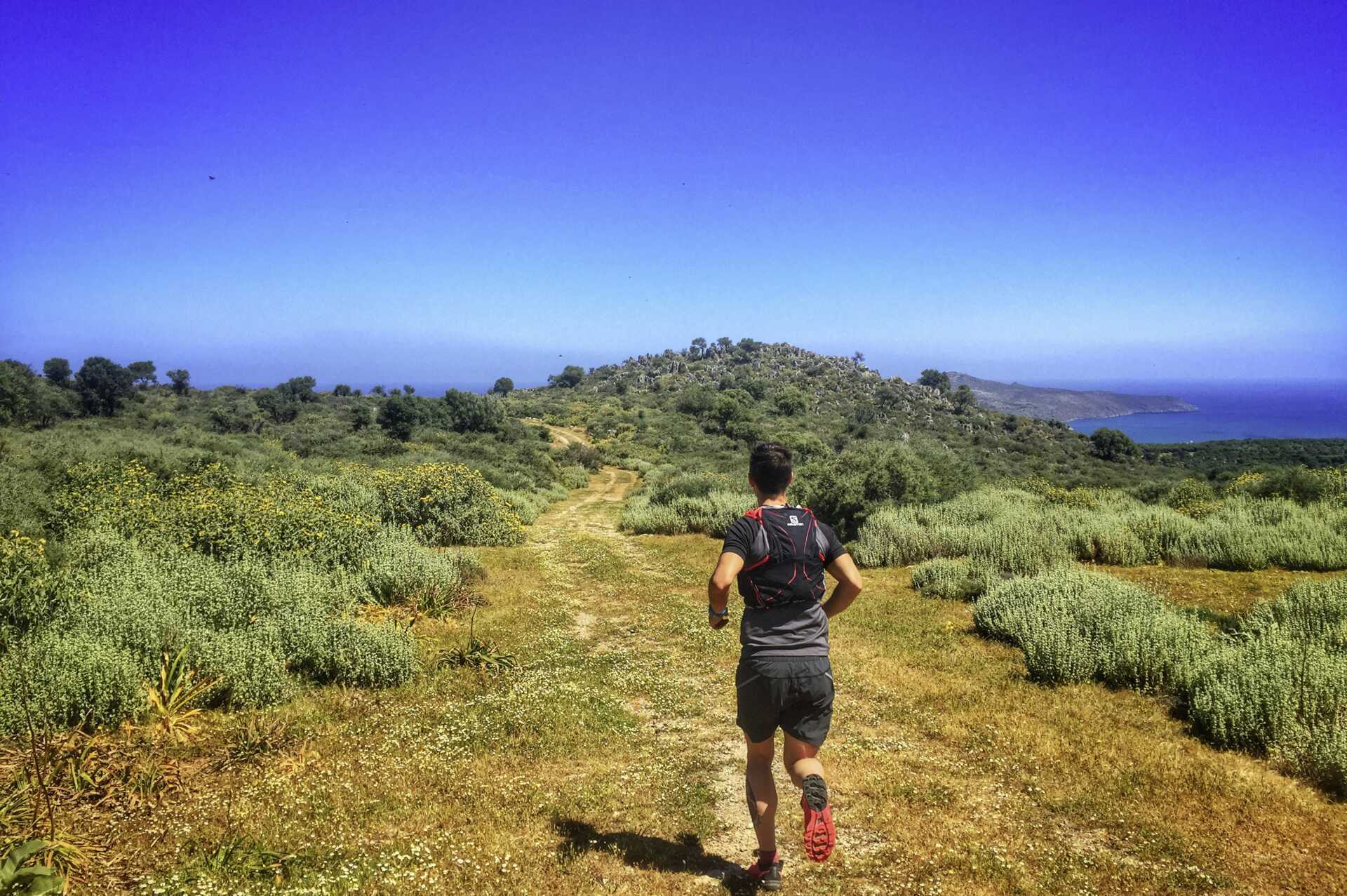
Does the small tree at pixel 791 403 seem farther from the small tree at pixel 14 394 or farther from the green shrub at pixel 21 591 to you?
the green shrub at pixel 21 591

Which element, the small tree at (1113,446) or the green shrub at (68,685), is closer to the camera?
the green shrub at (68,685)

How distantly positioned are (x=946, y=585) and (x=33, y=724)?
452 inches

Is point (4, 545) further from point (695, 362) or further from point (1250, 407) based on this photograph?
point (1250, 407)

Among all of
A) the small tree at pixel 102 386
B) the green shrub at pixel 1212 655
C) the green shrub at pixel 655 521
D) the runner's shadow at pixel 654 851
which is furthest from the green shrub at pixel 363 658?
the small tree at pixel 102 386

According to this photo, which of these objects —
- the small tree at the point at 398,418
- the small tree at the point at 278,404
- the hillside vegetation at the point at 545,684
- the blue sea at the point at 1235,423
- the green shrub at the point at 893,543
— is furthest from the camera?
the blue sea at the point at 1235,423

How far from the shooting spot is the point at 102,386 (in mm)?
43000

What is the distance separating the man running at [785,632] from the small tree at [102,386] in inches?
1973

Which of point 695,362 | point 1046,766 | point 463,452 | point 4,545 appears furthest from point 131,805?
point 695,362

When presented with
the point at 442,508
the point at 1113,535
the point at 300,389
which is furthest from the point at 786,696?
the point at 300,389

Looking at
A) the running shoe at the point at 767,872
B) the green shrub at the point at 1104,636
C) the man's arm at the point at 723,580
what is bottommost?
the running shoe at the point at 767,872

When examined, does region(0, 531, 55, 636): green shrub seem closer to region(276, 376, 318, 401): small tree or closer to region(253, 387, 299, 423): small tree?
region(253, 387, 299, 423): small tree

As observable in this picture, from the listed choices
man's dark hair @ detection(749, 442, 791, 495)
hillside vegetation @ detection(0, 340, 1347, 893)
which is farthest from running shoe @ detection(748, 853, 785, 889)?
man's dark hair @ detection(749, 442, 791, 495)

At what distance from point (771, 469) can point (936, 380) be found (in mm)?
86311

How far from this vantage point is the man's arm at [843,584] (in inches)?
150
